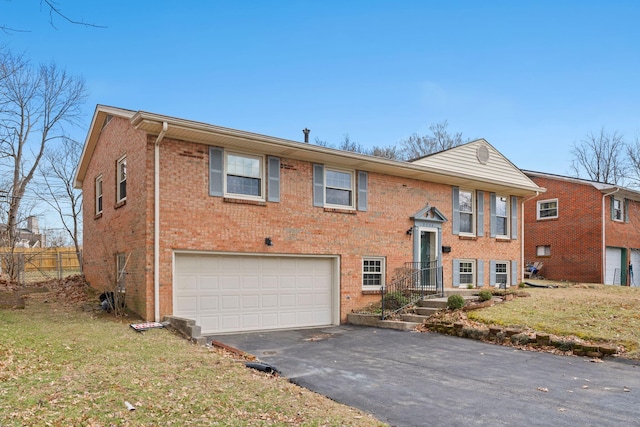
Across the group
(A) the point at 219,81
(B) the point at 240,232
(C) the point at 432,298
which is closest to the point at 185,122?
(B) the point at 240,232

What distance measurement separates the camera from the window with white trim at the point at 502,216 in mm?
18411

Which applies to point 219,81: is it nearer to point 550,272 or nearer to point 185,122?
point 185,122

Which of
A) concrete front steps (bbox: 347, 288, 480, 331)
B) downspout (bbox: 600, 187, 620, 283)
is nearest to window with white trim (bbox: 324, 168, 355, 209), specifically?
concrete front steps (bbox: 347, 288, 480, 331)

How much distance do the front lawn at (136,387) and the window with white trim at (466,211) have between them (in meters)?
11.4

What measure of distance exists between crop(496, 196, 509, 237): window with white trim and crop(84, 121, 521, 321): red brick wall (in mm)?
1298

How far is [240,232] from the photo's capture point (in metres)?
12.1

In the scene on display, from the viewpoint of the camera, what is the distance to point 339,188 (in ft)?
46.6

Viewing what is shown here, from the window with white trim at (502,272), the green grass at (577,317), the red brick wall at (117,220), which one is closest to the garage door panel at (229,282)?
the red brick wall at (117,220)

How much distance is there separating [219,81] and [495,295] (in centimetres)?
1177

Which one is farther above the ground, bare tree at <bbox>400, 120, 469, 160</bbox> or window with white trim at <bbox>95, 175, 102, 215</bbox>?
bare tree at <bbox>400, 120, 469, 160</bbox>

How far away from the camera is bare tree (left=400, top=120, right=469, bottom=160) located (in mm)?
35469

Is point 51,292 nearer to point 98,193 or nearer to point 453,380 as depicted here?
point 98,193

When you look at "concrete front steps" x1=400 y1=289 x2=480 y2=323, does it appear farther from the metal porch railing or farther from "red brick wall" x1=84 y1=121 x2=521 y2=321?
"red brick wall" x1=84 y1=121 x2=521 y2=321

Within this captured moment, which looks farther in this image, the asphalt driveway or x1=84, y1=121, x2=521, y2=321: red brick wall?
x1=84, y1=121, x2=521, y2=321: red brick wall
